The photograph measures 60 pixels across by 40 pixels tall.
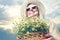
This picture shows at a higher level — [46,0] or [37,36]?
[46,0]

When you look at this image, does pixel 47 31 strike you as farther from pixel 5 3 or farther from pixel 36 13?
pixel 5 3

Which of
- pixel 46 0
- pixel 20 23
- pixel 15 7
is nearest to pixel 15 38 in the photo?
pixel 20 23

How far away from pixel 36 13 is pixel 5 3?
1.19 feet

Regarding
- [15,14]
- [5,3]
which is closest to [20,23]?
[15,14]

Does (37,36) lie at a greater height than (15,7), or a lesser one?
lesser

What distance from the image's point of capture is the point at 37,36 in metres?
2.11

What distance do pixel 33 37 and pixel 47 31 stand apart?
17cm

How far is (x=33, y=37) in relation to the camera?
6.89 ft

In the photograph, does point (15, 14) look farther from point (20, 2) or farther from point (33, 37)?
point (33, 37)

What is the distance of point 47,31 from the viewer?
7.02ft

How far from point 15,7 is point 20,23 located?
20 centimetres

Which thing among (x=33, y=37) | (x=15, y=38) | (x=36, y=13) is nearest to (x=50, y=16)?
(x=36, y=13)

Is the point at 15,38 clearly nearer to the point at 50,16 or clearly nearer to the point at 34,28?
the point at 34,28

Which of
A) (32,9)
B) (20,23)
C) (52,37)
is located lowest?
(52,37)
